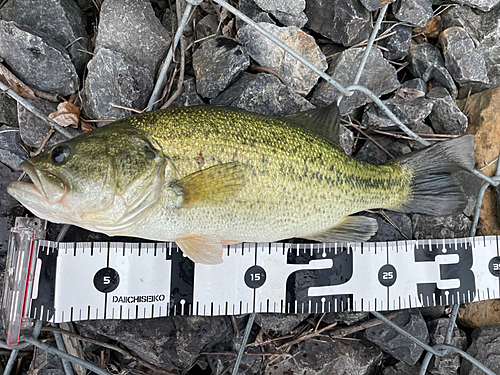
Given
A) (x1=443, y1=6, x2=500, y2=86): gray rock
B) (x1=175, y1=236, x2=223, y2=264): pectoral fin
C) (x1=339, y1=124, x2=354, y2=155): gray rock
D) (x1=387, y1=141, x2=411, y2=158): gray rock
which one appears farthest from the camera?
(x1=443, y1=6, x2=500, y2=86): gray rock

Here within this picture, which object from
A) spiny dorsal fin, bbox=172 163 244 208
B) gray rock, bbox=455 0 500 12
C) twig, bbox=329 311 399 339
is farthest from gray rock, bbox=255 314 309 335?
gray rock, bbox=455 0 500 12

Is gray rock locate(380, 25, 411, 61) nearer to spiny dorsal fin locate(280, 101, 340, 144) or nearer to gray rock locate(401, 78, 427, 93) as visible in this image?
gray rock locate(401, 78, 427, 93)

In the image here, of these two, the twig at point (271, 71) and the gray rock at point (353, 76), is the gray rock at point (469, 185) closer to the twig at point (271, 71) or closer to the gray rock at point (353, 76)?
the gray rock at point (353, 76)

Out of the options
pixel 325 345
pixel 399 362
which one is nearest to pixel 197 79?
pixel 325 345

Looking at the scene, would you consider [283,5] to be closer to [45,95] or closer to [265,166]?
[265,166]

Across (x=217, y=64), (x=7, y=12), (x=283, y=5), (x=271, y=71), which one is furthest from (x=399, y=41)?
(x=7, y=12)

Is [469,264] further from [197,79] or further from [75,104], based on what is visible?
[75,104]
